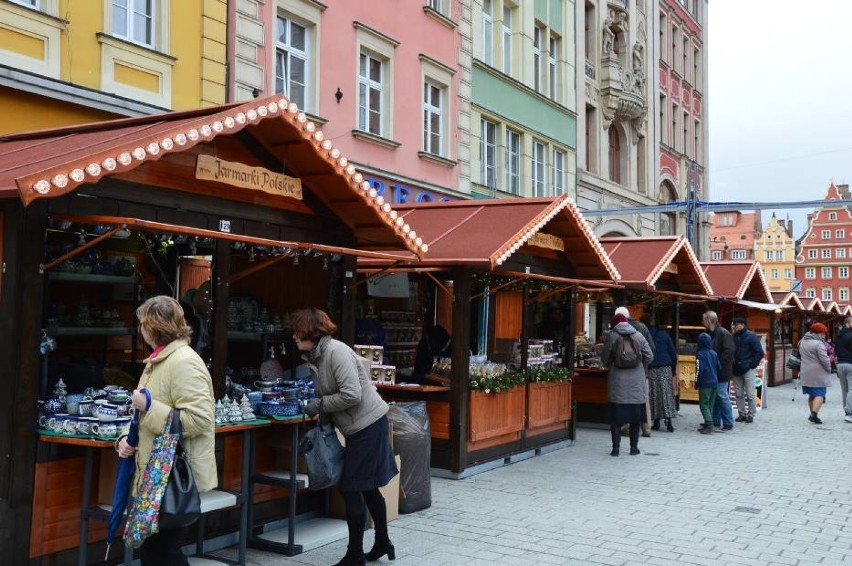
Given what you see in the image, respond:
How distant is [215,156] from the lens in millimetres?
6656

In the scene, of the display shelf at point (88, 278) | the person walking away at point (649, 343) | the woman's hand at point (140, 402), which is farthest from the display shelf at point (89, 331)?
the person walking away at point (649, 343)

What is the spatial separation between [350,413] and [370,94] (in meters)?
10.7

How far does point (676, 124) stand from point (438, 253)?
27283 millimetres

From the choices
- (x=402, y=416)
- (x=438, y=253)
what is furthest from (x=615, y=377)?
(x=402, y=416)

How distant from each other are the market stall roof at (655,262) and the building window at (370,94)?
4673 mm

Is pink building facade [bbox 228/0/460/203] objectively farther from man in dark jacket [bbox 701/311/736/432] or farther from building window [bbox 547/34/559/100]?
man in dark jacket [bbox 701/311/736/432]

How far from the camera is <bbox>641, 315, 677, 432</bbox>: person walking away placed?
13617 mm

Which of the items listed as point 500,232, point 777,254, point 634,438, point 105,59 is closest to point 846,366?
point 634,438

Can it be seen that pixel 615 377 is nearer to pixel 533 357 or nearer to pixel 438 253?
pixel 533 357

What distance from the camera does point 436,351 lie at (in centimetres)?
1058

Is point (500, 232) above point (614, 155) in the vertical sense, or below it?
below

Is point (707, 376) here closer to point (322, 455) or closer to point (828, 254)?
point (322, 455)

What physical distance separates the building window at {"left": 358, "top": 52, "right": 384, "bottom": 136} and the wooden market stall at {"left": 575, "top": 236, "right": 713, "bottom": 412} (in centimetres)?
479

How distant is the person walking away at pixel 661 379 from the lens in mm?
13617
